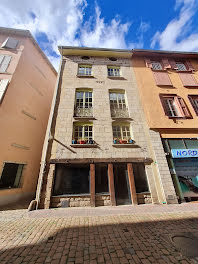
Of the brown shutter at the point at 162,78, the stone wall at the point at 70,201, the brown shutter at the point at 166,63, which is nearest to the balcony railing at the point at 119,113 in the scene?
the brown shutter at the point at 162,78

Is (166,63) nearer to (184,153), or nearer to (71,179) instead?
(184,153)

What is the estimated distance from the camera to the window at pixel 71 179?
6793 mm

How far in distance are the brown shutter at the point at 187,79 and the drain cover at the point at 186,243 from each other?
40.5 feet

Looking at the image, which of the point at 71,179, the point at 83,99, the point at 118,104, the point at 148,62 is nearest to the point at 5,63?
the point at 83,99

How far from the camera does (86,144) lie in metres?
7.84

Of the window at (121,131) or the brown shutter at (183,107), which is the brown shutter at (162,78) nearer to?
the brown shutter at (183,107)

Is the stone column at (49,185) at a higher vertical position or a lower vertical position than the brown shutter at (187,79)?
lower

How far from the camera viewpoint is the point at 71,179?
7.02 metres

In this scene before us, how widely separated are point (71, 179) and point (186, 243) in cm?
588

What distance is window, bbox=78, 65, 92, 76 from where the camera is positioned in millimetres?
11491

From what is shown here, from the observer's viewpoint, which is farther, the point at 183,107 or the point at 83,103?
the point at 83,103

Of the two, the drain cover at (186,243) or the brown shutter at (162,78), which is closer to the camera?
the drain cover at (186,243)

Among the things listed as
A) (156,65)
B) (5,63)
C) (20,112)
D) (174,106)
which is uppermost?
(156,65)

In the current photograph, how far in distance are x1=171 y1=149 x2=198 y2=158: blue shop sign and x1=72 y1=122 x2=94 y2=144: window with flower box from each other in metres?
6.13
